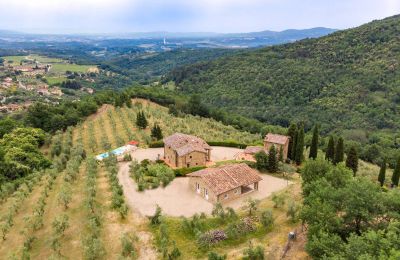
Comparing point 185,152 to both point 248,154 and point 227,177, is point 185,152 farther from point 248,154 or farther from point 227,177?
point 227,177

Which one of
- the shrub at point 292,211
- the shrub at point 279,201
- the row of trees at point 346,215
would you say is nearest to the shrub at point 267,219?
the shrub at point 292,211

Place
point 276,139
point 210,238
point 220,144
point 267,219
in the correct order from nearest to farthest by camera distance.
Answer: point 210,238 < point 267,219 < point 276,139 < point 220,144

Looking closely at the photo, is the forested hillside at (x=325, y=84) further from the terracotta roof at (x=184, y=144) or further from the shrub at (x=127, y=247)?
the shrub at (x=127, y=247)

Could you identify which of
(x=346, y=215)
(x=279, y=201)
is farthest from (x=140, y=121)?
(x=346, y=215)

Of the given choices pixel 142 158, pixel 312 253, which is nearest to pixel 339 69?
pixel 142 158

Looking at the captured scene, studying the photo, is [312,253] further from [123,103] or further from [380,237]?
[123,103]

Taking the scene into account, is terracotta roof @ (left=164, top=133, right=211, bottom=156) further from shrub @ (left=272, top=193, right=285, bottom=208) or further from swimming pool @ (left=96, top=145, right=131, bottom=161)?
shrub @ (left=272, top=193, right=285, bottom=208)
